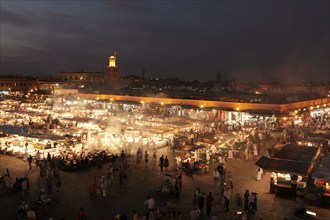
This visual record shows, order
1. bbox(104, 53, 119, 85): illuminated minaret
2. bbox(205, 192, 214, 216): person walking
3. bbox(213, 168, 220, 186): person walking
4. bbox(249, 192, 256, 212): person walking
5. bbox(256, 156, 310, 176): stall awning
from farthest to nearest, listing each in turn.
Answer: bbox(104, 53, 119, 85): illuminated minaret → bbox(213, 168, 220, 186): person walking → bbox(256, 156, 310, 176): stall awning → bbox(249, 192, 256, 212): person walking → bbox(205, 192, 214, 216): person walking

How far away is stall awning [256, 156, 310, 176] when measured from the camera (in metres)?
10.2

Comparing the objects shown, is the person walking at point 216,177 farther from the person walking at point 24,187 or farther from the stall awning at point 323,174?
the person walking at point 24,187

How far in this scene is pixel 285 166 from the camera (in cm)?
1045

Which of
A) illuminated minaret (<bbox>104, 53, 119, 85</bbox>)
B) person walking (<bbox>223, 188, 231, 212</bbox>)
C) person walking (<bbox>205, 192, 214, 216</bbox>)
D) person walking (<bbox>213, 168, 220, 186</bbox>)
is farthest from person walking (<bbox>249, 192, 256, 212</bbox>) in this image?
illuminated minaret (<bbox>104, 53, 119, 85</bbox>)

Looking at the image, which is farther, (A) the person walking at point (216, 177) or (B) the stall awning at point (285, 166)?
(A) the person walking at point (216, 177)

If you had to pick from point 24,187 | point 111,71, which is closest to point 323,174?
point 24,187

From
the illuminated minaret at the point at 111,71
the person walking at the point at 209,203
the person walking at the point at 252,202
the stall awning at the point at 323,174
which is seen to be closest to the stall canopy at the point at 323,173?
the stall awning at the point at 323,174

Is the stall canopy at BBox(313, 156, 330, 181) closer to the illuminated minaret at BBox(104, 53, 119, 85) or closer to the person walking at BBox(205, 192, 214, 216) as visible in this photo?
the person walking at BBox(205, 192, 214, 216)

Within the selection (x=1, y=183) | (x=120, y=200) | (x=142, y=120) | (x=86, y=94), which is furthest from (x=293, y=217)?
(x=86, y=94)

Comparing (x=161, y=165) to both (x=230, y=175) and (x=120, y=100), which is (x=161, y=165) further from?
(x=120, y=100)

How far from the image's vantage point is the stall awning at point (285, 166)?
400 inches

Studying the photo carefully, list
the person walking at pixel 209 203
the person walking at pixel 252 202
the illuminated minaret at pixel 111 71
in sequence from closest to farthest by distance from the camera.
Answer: the person walking at pixel 209 203 < the person walking at pixel 252 202 < the illuminated minaret at pixel 111 71

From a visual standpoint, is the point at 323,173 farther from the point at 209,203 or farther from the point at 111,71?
the point at 111,71

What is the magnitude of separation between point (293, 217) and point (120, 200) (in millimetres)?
5354
